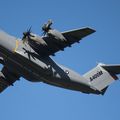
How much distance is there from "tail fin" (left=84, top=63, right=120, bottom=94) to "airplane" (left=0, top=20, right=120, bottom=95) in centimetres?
59

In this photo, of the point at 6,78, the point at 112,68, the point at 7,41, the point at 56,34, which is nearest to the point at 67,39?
the point at 56,34

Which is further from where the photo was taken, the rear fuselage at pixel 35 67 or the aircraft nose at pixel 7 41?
the rear fuselage at pixel 35 67

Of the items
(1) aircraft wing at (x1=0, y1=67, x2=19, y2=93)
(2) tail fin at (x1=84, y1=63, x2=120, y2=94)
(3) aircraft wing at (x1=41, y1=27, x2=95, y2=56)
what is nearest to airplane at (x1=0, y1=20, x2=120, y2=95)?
(3) aircraft wing at (x1=41, y1=27, x2=95, y2=56)

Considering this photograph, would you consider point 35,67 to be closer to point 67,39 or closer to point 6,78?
point 67,39

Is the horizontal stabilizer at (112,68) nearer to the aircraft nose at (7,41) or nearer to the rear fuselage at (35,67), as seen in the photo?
the rear fuselage at (35,67)

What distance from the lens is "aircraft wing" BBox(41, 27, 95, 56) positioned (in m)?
24.1

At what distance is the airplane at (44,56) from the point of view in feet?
80.6

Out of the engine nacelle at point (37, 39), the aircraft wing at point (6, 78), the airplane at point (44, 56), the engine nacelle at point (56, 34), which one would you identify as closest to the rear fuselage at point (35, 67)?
the airplane at point (44, 56)

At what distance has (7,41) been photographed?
2464cm

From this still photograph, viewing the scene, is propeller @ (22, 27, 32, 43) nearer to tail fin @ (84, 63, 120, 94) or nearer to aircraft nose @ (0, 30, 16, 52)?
aircraft nose @ (0, 30, 16, 52)

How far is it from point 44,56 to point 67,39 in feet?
7.72

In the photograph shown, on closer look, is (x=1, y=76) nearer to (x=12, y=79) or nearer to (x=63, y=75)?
(x=12, y=79)

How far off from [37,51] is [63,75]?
2.59 metres

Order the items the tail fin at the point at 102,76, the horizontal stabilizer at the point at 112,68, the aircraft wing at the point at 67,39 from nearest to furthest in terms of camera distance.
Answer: the aircraft wing at the point at 67,39 → the horizontal stabilizer at the point at 112,68 → the tail fin at the point at 102,76
